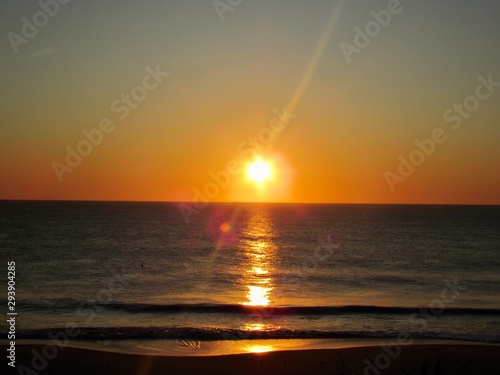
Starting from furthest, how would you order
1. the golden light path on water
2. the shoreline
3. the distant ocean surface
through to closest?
the golden light path on water, the distant ocean surface, the shoreline

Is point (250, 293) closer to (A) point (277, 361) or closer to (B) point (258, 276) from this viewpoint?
(B) point (258, 276)

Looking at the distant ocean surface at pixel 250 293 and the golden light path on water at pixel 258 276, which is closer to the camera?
the distant ocean surface at pixel 250 293

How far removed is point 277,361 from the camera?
21.2m

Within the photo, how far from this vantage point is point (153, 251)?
255ft

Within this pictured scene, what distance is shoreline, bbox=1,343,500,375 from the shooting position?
20.0m

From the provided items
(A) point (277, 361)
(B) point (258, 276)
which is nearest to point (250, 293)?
(B) point (258, 276)

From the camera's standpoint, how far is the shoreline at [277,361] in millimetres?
20016

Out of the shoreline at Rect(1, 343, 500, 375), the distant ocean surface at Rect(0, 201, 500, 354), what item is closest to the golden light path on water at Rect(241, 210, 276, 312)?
the distant ocean surface at Rect(0, 201, 500, 354)

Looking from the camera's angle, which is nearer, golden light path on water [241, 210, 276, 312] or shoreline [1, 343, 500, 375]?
shoreline [1, 343, 500, 375]

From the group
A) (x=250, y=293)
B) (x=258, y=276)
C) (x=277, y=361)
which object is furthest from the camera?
(x=258, y=276)

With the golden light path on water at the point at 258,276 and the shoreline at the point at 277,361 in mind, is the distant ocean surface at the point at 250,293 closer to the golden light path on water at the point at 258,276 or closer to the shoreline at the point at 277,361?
the golden light path on water at the point at 258,276

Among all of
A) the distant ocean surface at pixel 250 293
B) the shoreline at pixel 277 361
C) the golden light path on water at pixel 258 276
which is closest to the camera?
the shoreline at pixel 277 361

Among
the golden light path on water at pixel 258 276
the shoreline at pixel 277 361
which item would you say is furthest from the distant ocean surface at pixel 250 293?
the shoreline at pixel 277 361

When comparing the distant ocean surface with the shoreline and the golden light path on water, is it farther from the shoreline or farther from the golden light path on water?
the shoreline
